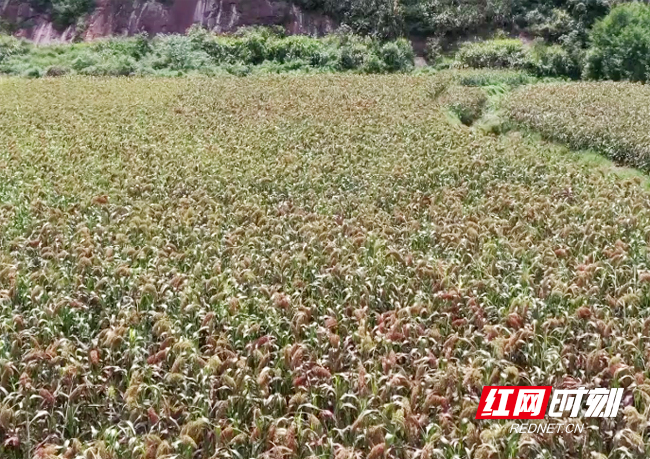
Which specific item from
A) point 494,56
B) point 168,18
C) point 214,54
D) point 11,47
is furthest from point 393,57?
point 11,47

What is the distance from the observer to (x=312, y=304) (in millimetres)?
6441

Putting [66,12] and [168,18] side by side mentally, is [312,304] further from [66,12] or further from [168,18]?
[66,12]

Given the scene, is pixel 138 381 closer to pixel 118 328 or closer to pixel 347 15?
pixel 118 328

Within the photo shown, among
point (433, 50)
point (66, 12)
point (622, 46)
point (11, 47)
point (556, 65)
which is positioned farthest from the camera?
point (66, 12)

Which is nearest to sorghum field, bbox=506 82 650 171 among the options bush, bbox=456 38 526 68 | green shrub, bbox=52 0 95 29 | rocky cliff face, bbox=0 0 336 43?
bush, bbox=456 38 526 68

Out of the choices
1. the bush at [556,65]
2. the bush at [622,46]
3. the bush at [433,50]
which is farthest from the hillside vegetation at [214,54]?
the bush at [622,46]

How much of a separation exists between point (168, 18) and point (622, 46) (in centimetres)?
2905

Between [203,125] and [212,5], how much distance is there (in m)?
32.1

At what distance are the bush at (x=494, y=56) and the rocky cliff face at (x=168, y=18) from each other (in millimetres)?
10478

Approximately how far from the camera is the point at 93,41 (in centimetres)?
4244

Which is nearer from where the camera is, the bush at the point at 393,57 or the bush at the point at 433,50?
the bush at the point at 393,57

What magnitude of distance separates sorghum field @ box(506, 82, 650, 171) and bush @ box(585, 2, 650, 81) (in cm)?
951

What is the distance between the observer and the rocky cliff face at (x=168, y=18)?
1773 inches

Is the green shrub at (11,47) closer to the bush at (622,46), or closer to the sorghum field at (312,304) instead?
the sorghum field at (312,304)
